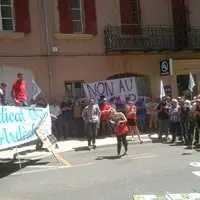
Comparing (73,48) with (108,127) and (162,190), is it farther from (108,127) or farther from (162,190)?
(162,190)

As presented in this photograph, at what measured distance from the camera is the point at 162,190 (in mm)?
9898

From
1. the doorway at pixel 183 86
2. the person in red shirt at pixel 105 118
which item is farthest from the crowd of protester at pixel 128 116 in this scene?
the doorway at pixel 183 86

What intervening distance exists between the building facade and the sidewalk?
2.79m

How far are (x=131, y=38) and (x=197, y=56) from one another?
12.4 ft

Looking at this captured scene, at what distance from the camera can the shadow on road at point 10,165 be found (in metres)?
13.3

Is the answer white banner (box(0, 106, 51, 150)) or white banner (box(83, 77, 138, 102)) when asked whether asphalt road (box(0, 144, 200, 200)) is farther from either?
white banner (box(83, 77, 138, 102))

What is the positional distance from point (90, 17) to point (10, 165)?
941 cm

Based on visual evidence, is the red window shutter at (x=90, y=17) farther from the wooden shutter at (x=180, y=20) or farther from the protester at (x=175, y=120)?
the protester at (x=175, y=120)

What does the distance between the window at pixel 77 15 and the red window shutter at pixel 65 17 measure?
1.99 feet

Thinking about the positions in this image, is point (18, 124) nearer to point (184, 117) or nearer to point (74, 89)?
point (184, 117)

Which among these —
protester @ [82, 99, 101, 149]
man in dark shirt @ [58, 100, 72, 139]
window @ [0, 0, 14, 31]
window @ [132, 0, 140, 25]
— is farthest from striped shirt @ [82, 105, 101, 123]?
window @ [132, 0, 140, 25]

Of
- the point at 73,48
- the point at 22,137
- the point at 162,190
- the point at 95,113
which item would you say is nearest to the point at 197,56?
the point at 73,48

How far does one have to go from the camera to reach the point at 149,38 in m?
23.1

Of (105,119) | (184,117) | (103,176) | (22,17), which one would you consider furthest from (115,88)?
(103,176)
